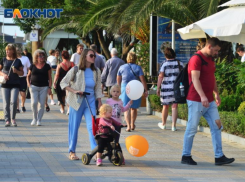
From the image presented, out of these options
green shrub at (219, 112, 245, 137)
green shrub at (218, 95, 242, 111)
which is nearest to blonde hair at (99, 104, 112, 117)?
green shrub at (219, 112, 245, 137)

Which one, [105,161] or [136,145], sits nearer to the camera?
[136,145]

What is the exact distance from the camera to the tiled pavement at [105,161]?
7578 millimetres

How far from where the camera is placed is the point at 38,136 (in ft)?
37.7

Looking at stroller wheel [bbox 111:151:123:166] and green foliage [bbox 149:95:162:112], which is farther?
green foliage [bbox 149:95:162:112]

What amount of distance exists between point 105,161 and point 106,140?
19.9 inches

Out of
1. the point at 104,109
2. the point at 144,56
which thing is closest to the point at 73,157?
the point at 104,109

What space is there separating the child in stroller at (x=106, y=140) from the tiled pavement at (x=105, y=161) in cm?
13

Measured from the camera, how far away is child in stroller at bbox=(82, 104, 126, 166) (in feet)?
27.3

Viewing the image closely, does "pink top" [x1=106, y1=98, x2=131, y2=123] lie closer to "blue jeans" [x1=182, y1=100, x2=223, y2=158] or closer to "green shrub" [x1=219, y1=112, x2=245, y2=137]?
"blue jeans" [x1=182, y1=100, x2=223, y2=158]

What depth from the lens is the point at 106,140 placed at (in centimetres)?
838

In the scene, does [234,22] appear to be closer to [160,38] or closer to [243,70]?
[243,70]

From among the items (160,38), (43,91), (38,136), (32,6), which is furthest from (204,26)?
(32,6)

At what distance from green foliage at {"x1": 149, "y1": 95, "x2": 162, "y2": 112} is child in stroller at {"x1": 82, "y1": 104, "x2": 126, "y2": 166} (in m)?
7.42

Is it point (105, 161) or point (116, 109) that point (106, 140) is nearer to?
point (105, 161)
